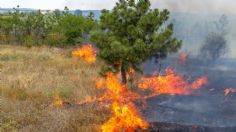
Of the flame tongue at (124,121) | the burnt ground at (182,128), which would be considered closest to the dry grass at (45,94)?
the flame tongue at (124,121)

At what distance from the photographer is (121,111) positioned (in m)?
14.6

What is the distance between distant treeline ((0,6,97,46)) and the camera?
42.3m

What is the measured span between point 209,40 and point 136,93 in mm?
20001

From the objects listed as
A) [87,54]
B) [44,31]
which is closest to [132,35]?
[87,54]

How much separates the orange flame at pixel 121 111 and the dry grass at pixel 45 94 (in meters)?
0.52

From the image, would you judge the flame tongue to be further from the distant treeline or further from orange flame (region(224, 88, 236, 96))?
the distant treeline

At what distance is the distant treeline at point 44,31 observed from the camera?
4234 cm

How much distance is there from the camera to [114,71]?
1950 centimetres

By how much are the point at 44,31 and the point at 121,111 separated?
113 feet

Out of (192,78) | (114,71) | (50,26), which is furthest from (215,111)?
(50,26)

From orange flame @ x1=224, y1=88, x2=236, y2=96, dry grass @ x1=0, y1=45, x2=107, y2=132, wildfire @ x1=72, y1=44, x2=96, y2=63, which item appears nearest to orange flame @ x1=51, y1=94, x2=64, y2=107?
dry grass @ x1=0, y1=45, x2=107, y2=132

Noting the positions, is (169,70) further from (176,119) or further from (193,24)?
(193,24)

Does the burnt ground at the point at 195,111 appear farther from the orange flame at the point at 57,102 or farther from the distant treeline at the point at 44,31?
the distant treeline at the point at 44,31

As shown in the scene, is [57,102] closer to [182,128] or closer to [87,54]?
[182,128]
